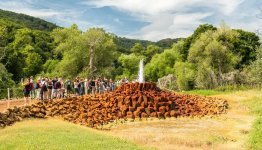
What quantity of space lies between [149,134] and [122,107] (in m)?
10.5

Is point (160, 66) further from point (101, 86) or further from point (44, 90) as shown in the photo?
point (44, 90)

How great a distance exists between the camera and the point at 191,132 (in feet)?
105

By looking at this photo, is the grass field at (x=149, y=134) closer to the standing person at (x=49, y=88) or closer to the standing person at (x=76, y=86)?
the standing person at (x=49, y=88)

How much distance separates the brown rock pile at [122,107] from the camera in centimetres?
3538

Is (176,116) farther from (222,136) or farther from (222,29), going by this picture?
(222,29)

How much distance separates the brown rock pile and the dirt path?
2068 millimetres

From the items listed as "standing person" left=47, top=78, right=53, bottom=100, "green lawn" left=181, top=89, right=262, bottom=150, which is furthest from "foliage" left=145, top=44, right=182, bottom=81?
"standing person" left=47, top=78, right=53, bottom=100

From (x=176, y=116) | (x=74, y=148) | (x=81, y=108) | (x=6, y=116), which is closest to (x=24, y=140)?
(x=74, y=148)

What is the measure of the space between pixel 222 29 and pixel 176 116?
51.5 meters

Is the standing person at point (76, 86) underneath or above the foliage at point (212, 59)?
underneath

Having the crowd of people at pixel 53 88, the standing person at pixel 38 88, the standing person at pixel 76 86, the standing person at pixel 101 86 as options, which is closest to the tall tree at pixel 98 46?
the standing person at pixel 101 86

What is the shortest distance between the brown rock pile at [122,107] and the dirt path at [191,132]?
6.79 feet

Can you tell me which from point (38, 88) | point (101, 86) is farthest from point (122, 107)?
point (101, 86)

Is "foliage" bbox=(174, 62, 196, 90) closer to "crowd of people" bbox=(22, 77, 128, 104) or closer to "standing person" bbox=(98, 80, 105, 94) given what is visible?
"standing person" bbox=(98, 80, 105, 94)
